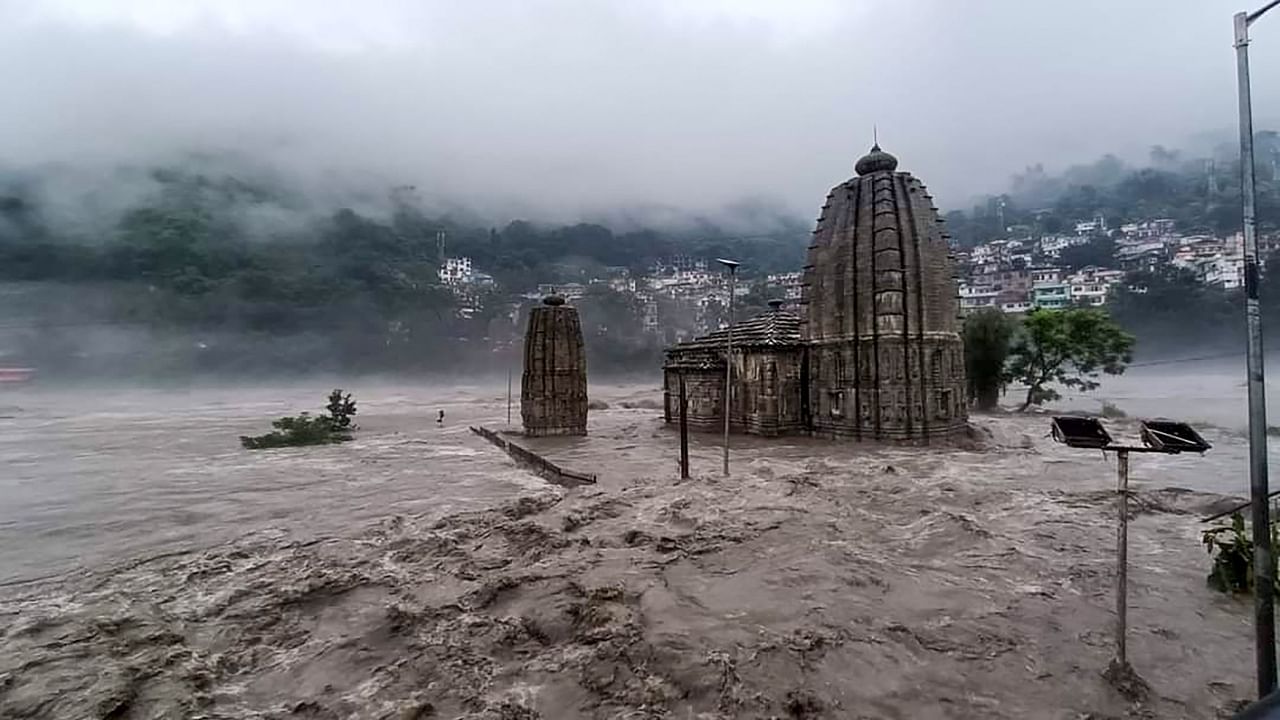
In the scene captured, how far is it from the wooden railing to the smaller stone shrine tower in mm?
2656

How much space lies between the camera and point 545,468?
75.9 ft

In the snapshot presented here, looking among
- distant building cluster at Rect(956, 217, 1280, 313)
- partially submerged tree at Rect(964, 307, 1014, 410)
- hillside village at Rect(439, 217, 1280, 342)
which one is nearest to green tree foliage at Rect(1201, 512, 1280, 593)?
partially submerged tree at Rect(964, 307, 1014, 410)

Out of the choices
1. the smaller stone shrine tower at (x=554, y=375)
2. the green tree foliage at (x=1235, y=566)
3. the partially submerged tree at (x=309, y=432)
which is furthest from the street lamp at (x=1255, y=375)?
the partially submerged tree at (x=309, y=432)

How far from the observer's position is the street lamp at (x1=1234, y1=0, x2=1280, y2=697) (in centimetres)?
563

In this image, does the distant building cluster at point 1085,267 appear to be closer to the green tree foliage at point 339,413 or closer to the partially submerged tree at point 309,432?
the green tree foliage at point 339,413

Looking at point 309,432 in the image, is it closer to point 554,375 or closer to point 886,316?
point 554,375

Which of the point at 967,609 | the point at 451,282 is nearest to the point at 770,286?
the point at 451,282

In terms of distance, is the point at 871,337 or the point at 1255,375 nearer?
the point at 1255,375

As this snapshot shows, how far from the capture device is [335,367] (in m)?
132

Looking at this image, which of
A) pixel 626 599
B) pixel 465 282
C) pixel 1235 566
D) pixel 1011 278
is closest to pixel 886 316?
pixel 1235 566

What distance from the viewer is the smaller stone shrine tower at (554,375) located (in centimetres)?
3516

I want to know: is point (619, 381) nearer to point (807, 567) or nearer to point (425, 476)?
point (425, 476)

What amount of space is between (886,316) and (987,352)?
2268 cm

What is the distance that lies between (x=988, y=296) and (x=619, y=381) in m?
75.3
